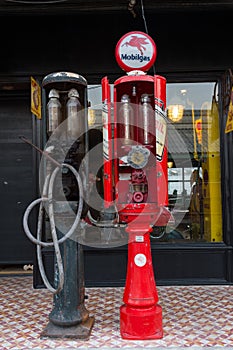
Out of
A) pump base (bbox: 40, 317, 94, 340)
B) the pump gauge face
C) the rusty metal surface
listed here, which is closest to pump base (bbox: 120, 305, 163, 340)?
pump base (bbox: 40, 317, 94, 340)

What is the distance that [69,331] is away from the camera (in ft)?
11.7

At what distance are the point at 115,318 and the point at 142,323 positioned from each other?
0.62m

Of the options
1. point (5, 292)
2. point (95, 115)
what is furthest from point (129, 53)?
point (5, 292)

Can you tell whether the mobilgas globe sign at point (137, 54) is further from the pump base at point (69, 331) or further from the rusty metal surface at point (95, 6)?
the pump base at point (69, 331)

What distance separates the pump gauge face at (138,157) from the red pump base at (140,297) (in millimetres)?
562

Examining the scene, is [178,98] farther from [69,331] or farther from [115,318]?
[69,331]

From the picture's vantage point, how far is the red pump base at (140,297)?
3482mm

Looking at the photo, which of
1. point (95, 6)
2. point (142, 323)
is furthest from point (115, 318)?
point (95, 6)

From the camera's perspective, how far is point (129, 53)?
366 centimetres

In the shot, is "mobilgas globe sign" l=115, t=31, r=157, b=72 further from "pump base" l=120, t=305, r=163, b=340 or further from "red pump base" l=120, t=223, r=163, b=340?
"pump base" l=120, t=305, r=163, b=340

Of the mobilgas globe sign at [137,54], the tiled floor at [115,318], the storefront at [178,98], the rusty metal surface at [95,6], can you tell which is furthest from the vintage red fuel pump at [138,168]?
the storefront at [178,98]

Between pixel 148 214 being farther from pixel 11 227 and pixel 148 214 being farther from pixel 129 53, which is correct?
pixel 11 227

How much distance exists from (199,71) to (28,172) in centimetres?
303

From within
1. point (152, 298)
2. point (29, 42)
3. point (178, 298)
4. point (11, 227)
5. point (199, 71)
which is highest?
point (29, 42)
